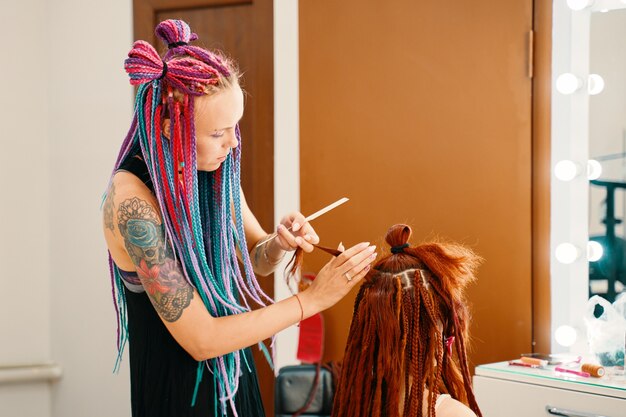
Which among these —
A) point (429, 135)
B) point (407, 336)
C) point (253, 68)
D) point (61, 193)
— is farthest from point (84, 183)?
point (407, 336)

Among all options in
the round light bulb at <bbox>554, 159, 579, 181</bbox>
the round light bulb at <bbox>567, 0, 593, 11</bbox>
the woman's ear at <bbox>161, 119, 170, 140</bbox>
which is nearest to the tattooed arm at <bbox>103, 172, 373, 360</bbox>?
the woman's ear at <bbox>161, 119, 170, 140</bbox>

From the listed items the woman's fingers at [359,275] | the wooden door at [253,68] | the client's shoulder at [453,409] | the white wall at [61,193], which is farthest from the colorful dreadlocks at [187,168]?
the white wall at [61,193]

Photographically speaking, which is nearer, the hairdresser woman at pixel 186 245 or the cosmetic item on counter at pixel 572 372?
the hairdresser woman at pixel 186 245

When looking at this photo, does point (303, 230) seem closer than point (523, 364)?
Yes

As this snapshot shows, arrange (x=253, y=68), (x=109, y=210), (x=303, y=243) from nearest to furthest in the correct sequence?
(x=109, y=210) < (x=303, y=243) < (x=253, y=68)

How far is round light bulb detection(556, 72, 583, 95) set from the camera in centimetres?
209

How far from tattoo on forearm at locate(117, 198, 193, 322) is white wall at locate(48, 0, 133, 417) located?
1.61 meters

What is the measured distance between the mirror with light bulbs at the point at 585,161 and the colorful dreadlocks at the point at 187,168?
1.01m

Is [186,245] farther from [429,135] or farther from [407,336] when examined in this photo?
[429,135]

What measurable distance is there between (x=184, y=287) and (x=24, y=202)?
1.83 metres

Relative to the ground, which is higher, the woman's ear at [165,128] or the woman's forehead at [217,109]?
the woman's forehead at [217,109]

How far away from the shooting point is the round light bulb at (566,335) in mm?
2090

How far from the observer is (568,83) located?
2105 millimetres

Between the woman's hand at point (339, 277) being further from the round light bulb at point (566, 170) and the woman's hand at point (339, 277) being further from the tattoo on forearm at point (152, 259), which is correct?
the round light bulb at point (566, 170)
